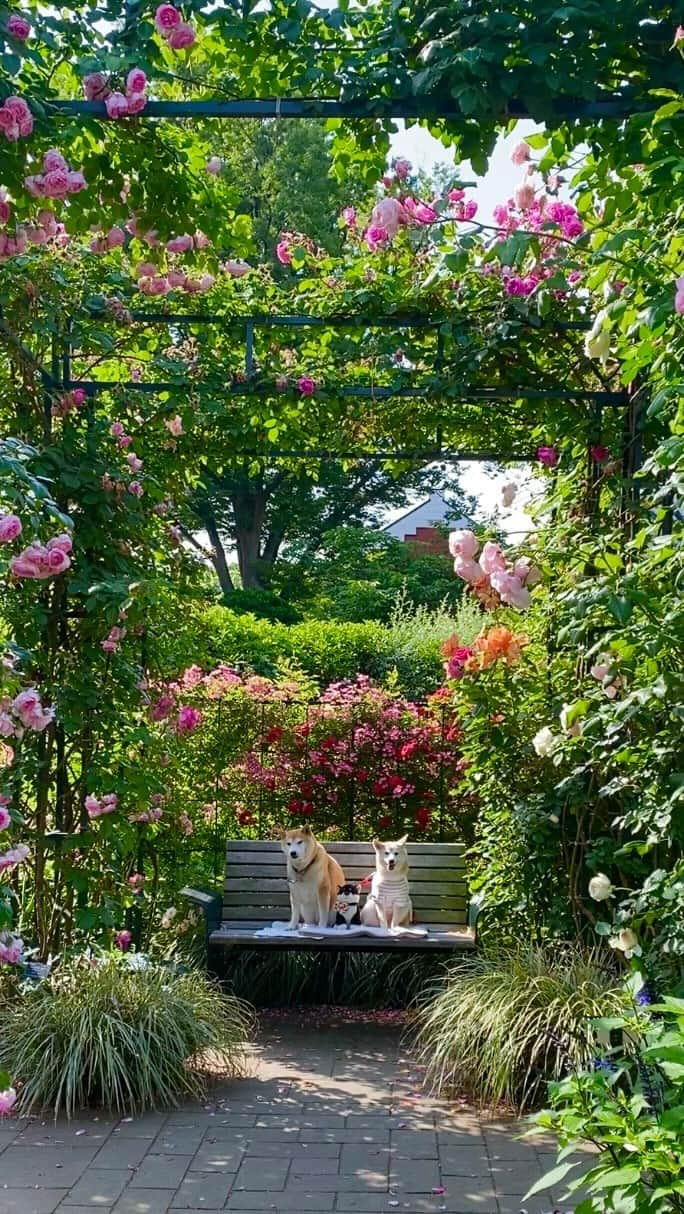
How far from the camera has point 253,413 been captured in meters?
6.60

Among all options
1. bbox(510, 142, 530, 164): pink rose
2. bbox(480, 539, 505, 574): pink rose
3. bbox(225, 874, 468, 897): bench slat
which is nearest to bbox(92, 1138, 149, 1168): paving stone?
bbox(480, 539, 505, 574): pink rose

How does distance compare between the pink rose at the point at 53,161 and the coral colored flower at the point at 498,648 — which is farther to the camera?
the coral colored flower at the point at 498,648

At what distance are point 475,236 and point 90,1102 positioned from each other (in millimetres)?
3234

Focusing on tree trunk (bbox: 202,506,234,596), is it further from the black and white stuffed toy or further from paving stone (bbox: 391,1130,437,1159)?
paving stone (bbox: 391,1130,437,1159)

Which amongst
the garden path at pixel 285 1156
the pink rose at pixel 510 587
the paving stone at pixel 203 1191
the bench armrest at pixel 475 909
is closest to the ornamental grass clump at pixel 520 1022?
the garden path at pixel 285 1156

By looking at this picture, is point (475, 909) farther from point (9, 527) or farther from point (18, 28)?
point (18, 28)

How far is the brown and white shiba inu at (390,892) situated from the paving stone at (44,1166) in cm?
227

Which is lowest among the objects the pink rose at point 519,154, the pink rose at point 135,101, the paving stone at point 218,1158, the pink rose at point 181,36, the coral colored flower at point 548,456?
the paving stone at point 218,1158

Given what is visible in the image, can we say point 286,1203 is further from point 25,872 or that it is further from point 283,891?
point 283,891

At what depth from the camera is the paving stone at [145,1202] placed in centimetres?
362

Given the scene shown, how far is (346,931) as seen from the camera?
19.5 ft

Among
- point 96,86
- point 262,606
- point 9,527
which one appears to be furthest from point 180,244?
point 262,606

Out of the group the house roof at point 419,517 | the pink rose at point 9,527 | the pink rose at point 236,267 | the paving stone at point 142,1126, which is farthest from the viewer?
the house roof at point 419,517

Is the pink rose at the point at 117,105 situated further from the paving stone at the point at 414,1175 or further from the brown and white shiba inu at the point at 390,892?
the brown and white shiba inu at the point at 390,892
